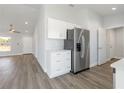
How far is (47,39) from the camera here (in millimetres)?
3520

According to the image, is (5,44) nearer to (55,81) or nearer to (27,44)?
(27,44)

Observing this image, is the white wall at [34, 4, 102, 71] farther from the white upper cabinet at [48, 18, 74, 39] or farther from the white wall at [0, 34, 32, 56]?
the white wall at [0, 34, 32, 56]

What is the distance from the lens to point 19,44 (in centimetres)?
1018

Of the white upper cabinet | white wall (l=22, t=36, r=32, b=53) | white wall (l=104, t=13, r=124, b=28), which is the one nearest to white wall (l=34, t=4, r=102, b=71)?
the white upper cabinet

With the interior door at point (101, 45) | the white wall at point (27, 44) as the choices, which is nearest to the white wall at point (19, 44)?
the white wall at point (27, 44)

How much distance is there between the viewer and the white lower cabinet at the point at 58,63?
3045mm

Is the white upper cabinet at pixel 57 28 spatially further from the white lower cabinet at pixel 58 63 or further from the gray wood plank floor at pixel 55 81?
the gray wood plank floor at pixel 55 81

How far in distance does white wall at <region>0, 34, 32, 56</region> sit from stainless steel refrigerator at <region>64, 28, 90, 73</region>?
7913 mm

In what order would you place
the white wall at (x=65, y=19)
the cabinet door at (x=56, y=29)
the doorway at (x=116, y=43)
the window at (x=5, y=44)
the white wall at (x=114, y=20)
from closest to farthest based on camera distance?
the cabinet door at (x=56, y=29) → the white wall at (x=65, y=19) → the white wall at (x=114, y=20) → the doorway at (x=116, y=43) → the window at (x=5, y=44)

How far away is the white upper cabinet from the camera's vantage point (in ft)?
11.3

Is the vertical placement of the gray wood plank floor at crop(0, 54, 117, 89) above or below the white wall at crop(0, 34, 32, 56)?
below

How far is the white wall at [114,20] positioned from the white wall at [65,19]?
19.0 inches

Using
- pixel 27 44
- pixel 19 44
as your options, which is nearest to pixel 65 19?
pixel 19 44

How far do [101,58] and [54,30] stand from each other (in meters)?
3.40
